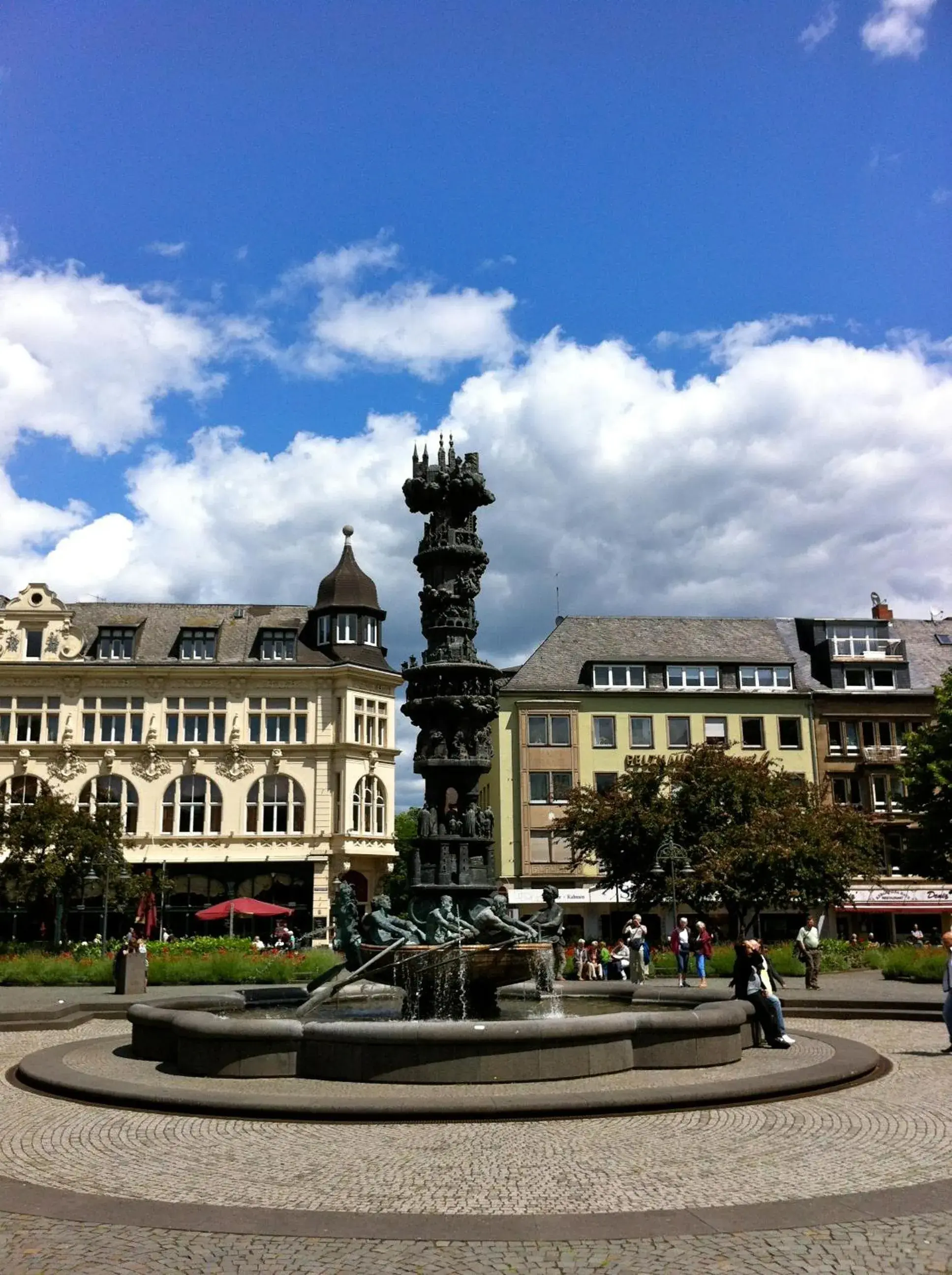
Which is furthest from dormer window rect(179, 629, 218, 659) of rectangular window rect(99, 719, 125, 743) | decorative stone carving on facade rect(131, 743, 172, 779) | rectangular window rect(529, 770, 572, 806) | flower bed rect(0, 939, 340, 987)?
flower bed rect(0, 939, 340, 987)

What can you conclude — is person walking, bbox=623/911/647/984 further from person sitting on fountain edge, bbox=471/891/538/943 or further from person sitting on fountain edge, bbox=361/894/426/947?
person sitting on fountain edge, bbox=471/891/538/943

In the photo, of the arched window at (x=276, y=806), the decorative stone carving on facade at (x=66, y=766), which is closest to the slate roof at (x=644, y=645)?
the arched window at (x=276, y=806)

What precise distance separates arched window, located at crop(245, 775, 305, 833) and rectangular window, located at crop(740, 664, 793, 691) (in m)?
25.0

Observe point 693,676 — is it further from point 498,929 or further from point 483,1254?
point 483,1254

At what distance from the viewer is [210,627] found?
5938 cm

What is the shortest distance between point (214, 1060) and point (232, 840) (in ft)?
143

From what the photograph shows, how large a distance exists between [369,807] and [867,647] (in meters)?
29.4

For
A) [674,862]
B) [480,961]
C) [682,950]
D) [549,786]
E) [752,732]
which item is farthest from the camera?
[752,732]

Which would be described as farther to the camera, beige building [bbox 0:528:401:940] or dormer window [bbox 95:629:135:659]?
dormer window [bbox 95:629:135:659]

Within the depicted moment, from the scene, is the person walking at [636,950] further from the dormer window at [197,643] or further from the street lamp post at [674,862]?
the dormer window at [197,643]

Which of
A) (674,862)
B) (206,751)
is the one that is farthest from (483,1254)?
(206,751)

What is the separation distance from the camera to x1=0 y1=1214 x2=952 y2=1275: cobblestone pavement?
661cm

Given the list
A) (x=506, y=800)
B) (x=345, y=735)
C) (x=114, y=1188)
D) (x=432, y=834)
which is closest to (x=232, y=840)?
(x=345, y=735)

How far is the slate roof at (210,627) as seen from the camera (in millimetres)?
58844
